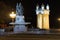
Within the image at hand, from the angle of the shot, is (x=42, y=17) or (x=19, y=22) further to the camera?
(x=42, y=17)

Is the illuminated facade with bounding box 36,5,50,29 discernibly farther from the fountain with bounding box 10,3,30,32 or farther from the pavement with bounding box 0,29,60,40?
the pavement with bounding box 0,29,60,40

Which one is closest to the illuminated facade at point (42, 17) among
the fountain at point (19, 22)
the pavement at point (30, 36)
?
the fountain at point (19, 22)

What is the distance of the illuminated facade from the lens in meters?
15.3

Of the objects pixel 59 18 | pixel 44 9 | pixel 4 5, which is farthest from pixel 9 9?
pixel 59 18

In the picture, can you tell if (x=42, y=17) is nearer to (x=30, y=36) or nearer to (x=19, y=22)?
(x=19, y=22)

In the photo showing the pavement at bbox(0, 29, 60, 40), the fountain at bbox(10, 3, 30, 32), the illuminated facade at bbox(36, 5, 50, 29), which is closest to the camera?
the pavement at bbox(0, 29, 60, 40)

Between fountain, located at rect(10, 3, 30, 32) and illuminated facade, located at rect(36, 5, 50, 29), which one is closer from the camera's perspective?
fountain, located at rect(10, 3, 30, 32)

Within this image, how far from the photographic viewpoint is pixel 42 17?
15.6m

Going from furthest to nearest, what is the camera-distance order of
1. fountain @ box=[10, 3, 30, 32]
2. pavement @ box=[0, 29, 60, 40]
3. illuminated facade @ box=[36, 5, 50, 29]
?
illuminated facade @ box=[36, 5, 50, 29]
fountain @ box=[10, 3, 30, 32]
pavement @ box=[0, 29, 60, 40]

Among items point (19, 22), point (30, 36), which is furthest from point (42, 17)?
point (30, 36)

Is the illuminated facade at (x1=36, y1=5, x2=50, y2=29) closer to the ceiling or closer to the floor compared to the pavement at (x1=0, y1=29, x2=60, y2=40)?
closer to the ceiling

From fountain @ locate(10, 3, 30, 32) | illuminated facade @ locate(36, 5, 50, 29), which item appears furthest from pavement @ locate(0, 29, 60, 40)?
illuminated facade @ locate(36, 5, 50, 29)

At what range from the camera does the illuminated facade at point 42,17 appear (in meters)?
15.3

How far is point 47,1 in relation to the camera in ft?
56.2
